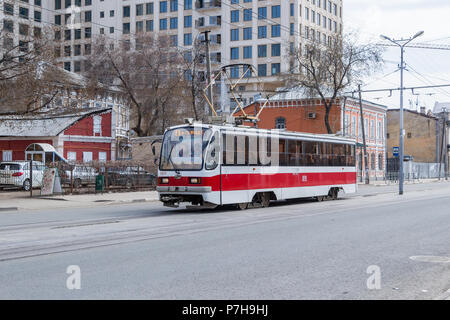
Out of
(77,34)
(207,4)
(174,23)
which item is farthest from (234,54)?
(77,34)

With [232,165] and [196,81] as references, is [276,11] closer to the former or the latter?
[196,81]

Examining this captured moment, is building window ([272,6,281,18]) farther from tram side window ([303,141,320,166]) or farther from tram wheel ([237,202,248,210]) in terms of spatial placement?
tram wheel ([237,202,248,210])

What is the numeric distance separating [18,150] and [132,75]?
1529 centimetres

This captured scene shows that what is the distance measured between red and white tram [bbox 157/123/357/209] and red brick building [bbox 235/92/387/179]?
3497 centimetres

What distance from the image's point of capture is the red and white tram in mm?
18281

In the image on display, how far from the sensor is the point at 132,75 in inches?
2046

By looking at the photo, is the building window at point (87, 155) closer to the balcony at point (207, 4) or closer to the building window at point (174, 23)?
the balcony at point (207, 4)

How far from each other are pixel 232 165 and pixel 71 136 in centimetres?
2525

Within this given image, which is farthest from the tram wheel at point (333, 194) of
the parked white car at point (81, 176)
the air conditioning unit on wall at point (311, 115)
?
the air conditioning unit on wall at point (311, 115)

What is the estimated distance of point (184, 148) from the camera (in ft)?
61.3

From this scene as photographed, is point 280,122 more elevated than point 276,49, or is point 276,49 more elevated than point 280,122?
point 276,49

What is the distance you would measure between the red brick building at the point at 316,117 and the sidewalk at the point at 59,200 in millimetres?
33541

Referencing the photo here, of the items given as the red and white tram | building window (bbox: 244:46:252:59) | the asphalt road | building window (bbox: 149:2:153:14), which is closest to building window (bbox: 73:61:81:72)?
building window (bbox: 149:2:153:14)
